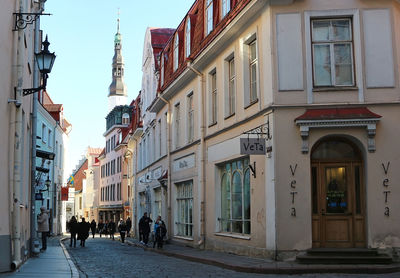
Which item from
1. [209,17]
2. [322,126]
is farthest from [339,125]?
[209,17]

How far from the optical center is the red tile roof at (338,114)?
14.2m

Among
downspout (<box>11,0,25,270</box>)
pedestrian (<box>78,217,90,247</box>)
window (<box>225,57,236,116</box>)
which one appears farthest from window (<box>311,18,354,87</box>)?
pedestrian (<box>78,217,90,247</box>)

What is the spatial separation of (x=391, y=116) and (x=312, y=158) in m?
2.31

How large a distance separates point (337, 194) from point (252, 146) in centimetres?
266

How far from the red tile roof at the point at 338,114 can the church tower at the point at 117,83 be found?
86.8 metres

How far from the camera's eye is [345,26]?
49.4 feet

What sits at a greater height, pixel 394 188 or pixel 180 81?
pixel 180 81

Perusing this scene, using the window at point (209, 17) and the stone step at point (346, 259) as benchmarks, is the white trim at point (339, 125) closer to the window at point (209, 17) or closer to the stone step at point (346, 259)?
the stone step at point (346, 259)

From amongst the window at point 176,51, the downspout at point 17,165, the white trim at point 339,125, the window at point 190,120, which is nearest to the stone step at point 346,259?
the white trim at point 339,125

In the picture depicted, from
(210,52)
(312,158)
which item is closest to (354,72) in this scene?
(312,158)

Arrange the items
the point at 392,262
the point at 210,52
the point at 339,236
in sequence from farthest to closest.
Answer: the point at 210,52 → the point at 339,236 → the point at 392,262

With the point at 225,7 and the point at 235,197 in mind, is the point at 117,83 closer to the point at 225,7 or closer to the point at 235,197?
the point at 225,7

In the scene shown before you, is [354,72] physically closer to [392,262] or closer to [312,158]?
[312,158]

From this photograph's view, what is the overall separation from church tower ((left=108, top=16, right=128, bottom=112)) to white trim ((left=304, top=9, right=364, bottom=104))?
86.2m
